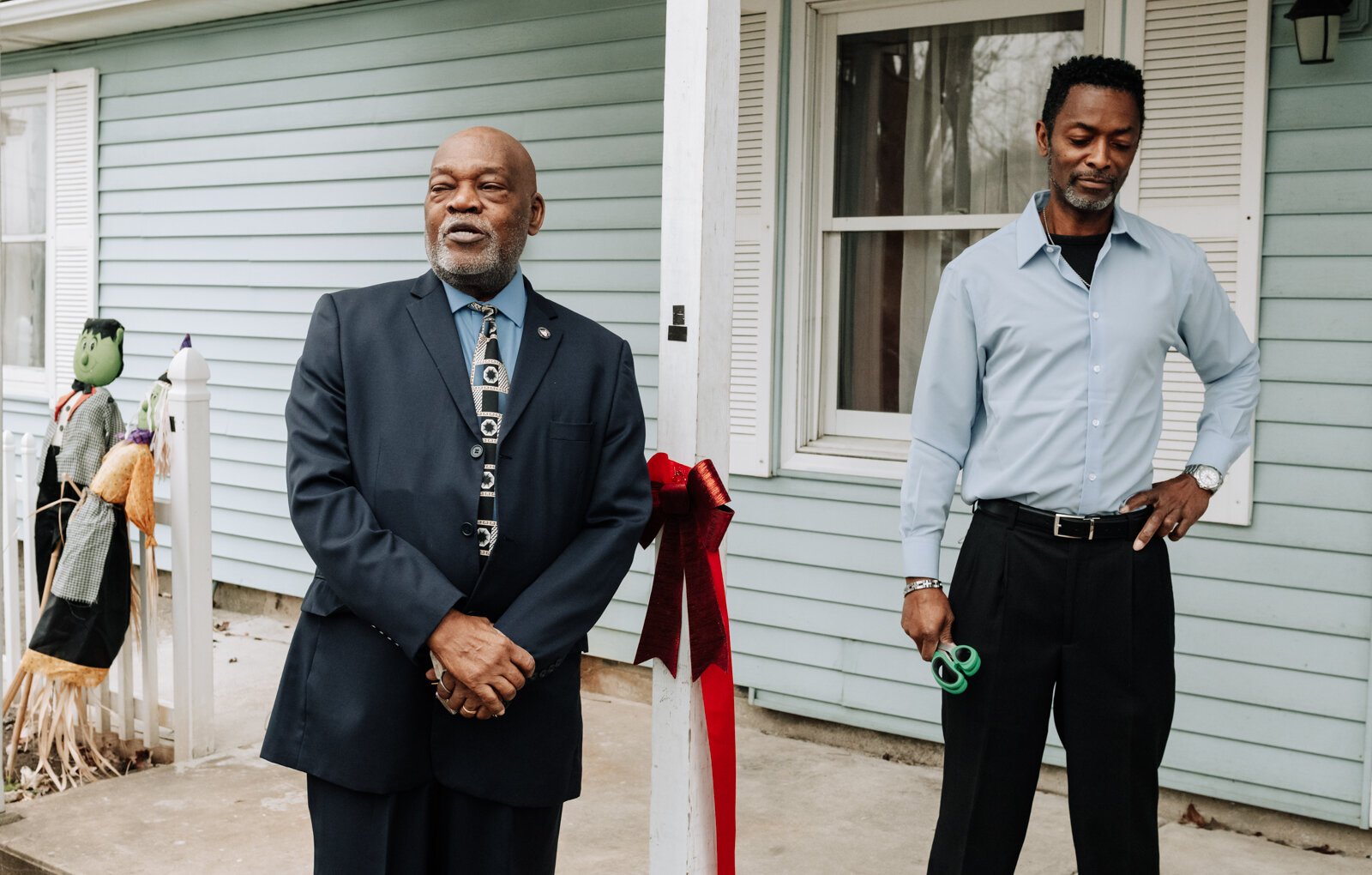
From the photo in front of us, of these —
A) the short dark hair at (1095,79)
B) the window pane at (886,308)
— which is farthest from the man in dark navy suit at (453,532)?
the window pane at (886,308)

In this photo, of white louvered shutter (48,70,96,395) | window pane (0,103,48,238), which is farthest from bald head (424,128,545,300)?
window pane (0,103,48,238)

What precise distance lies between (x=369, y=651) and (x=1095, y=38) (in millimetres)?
3054

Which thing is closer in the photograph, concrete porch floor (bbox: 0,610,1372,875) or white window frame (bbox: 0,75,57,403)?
concrete porch floor (bbox: 0,610,1372,875)

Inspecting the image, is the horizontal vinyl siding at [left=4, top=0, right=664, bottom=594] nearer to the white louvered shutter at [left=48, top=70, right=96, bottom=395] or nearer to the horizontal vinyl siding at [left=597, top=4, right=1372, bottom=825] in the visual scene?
the white louvered shutter at [left=48, top=70, right=96, bottom=395]

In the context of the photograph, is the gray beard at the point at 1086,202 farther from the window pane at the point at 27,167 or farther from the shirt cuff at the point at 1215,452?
the window pane at the point at 27,167

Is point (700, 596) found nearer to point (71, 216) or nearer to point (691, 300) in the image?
point (691, 300)

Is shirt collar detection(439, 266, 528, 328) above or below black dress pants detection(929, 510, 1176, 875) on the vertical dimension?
above

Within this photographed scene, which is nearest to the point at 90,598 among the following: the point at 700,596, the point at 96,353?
the point at 96,353

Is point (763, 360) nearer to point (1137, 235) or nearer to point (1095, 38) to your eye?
point (1095, 38)

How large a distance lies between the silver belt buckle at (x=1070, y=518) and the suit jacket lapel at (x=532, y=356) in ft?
3.17

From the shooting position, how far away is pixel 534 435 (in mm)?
2219

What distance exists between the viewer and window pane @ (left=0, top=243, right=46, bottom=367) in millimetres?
7934

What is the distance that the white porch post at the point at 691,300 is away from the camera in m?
2.37

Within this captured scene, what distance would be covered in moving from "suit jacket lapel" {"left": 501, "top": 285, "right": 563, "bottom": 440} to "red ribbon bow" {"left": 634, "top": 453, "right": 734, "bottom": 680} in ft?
0.89
